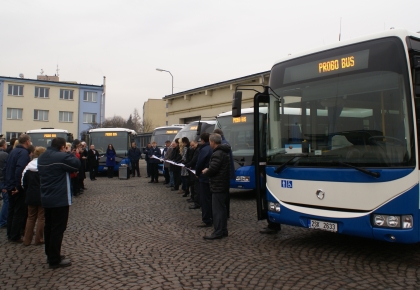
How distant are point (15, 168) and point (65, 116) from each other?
52.3 meters

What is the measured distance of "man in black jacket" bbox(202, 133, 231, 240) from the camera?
7238mm

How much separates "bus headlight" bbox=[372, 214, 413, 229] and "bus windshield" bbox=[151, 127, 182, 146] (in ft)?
55.4

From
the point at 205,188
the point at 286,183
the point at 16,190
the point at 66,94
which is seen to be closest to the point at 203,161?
the point at 205,188

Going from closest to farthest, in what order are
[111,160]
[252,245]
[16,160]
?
1. [252,245]
2. [16,160]
3. [111,160]

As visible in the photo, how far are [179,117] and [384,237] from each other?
26.9m

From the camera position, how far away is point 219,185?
286 inches

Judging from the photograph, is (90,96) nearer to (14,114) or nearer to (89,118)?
(89,118)

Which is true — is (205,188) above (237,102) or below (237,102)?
below

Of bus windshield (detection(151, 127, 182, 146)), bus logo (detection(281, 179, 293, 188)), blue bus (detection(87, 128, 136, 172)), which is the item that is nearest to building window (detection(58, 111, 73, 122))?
blue bus (detection(87, 128, 136, 172))

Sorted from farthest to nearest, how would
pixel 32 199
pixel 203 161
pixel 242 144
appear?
pixel 242 144, pixel 203 161, pixel 32 199

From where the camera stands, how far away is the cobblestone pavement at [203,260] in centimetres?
493

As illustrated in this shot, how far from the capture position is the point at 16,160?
727 centimetres

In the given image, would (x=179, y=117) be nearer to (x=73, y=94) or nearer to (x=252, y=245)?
(x=252, y=245)

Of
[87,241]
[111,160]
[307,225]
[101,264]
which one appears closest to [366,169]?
Result: [307,225]
